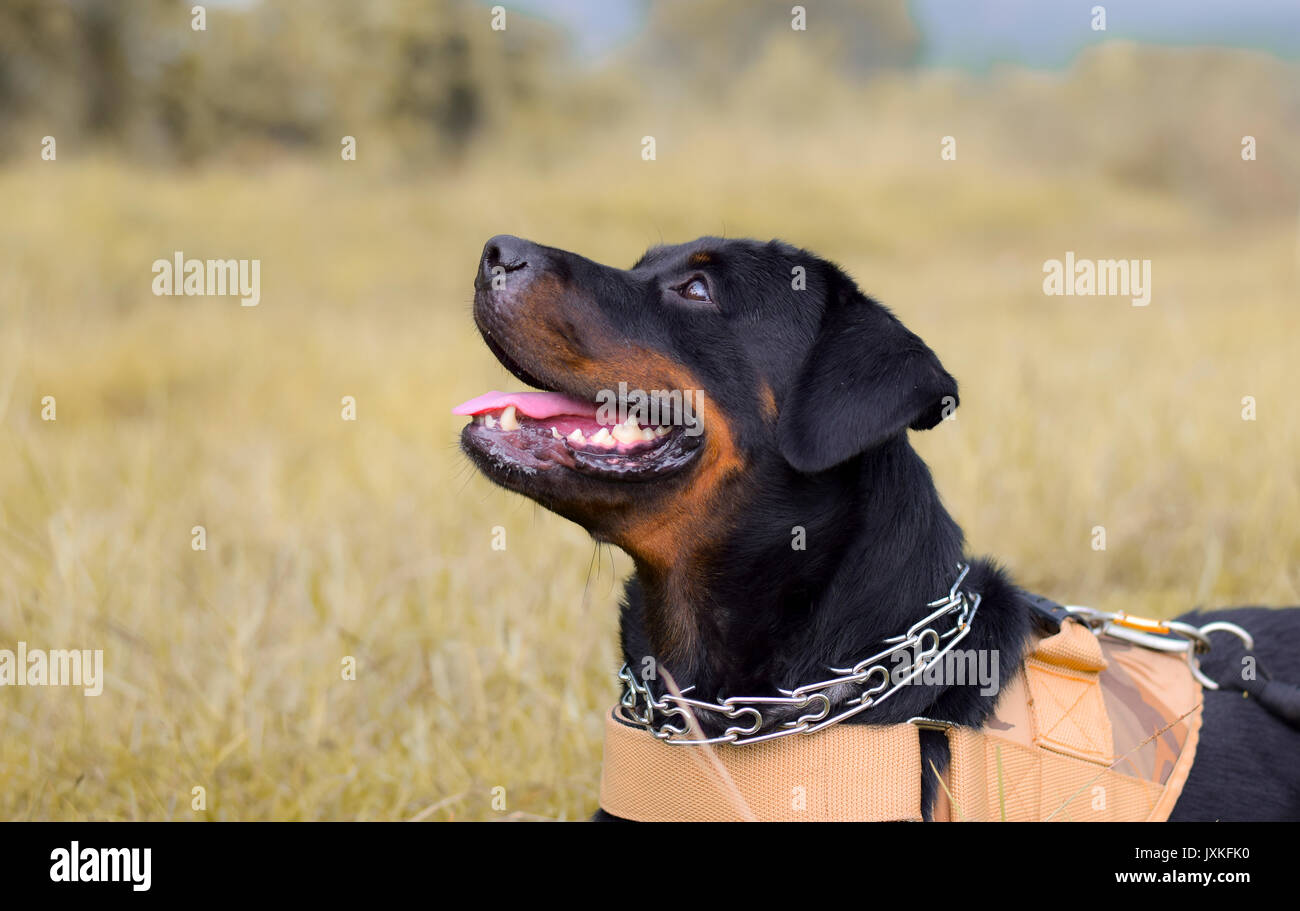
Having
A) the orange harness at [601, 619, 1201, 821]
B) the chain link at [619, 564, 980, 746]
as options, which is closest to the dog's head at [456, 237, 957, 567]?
the chain link at [619, 564, 980, 746]

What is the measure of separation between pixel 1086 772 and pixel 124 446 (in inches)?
209

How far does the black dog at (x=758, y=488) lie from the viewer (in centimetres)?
212

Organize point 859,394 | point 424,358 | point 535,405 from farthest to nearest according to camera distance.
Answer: point 424,358 < point 535,405 < point 859,394

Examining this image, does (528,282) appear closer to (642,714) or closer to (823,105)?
(642,714)

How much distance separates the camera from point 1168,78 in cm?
2592

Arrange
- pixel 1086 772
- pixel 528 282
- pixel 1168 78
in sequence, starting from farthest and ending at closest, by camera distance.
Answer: pixel 1168 78, pixel 528 282, pixel 1086 772

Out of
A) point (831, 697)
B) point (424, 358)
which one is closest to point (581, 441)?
point (831, 697)

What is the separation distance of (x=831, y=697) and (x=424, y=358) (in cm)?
650

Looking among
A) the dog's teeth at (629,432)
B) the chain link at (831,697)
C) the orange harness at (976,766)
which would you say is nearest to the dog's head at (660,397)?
the dog's teeth at (629,432)

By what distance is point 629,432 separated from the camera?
7.16ft

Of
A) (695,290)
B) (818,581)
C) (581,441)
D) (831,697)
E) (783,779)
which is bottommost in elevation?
(783,779)

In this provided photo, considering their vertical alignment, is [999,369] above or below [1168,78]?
below

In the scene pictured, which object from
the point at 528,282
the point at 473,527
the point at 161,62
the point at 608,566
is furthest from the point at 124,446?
the point at 161,62

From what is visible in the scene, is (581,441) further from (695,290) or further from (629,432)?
(695,290)
